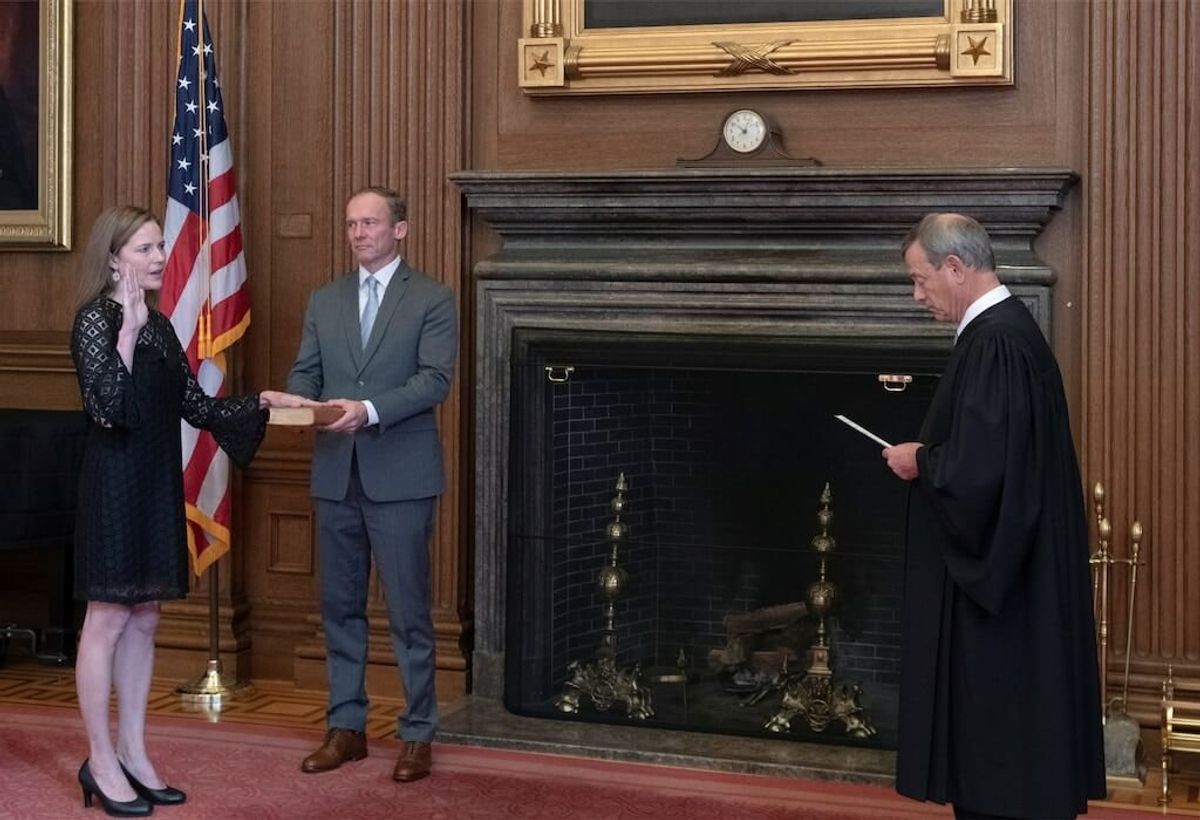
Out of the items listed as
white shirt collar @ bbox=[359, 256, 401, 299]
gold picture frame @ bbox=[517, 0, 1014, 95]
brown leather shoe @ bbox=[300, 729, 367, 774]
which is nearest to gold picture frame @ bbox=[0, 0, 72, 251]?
gold picture frame @ bbox=[517, 0, 1014, 95]

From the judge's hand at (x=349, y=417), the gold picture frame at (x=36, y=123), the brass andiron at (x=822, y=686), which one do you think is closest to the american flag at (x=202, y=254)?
the gold picture frame at (x=36, y=123)

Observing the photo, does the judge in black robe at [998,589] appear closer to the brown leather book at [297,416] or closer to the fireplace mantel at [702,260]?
the brown leather book at [297,416]

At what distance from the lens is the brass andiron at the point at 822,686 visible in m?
5.88

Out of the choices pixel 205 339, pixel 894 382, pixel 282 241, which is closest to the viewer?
pixel 894 382

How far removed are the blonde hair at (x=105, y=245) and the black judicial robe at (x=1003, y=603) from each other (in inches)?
94.6

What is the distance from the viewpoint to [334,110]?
6598mm

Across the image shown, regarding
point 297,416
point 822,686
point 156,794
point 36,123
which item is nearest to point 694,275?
point 822,686

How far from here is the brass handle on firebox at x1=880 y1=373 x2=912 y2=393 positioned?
5.61m

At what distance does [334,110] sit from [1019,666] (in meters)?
3.91

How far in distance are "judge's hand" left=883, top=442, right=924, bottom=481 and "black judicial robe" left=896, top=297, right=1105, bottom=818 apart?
19 mm

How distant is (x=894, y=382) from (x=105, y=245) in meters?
2.58

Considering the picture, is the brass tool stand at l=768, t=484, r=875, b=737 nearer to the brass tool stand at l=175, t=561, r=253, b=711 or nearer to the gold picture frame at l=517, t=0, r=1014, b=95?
the gold picture frame at l=517, t=0, r=1014, b=95

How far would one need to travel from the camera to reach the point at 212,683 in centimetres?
651

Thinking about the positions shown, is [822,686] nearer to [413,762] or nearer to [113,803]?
[413,762]
